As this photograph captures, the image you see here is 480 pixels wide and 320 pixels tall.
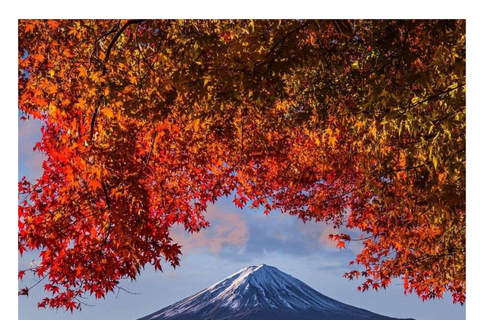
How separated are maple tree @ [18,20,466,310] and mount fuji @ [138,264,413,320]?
17501 millimetres

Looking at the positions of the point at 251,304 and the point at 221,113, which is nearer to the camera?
the point at 221,113

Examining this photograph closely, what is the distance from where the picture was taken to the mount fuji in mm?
24328

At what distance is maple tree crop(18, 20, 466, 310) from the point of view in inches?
163

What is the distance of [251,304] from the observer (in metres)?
25.3

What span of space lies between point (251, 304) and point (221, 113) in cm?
1948

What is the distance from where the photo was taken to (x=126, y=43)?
5.68 metres

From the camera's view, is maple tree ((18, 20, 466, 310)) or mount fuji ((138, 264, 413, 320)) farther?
mount fuji ((138, 264, 413, 320))

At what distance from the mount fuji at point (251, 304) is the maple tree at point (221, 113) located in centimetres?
1750

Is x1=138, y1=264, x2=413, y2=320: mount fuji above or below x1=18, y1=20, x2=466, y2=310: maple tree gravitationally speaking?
below

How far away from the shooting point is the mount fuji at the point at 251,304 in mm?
24328

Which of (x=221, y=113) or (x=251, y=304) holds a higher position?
(x=221, y=113)

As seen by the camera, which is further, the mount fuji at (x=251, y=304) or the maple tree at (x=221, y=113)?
the mount fuji at (x=251, y=304)
